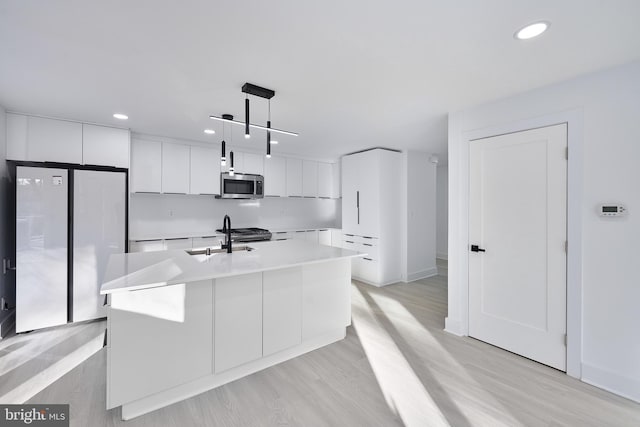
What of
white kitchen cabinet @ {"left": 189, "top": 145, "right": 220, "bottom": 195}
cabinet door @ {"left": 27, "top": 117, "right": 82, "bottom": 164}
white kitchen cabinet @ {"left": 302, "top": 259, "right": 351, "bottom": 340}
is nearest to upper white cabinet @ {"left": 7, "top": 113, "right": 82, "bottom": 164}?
cabinet door @ {"left": 27, "top": 117, "right": 82, "bottom": 164}

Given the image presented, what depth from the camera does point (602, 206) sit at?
7.05ft

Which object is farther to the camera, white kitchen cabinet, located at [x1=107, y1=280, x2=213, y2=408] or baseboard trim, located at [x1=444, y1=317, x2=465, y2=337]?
baseboard trim, located at [x1=444, y1=317, x2=465, y2=337]

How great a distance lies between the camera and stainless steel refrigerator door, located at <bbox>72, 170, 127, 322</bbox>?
3.25m

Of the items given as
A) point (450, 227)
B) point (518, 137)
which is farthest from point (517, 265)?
point (518, 137)

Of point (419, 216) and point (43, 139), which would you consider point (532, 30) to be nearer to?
point (419, 216)

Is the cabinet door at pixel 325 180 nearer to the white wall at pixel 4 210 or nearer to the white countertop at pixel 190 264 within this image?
the white countertop at pixel 190 264

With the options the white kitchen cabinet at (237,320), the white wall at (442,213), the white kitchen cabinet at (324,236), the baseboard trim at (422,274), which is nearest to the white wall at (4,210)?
the white kitchen cabinet at (237,320)

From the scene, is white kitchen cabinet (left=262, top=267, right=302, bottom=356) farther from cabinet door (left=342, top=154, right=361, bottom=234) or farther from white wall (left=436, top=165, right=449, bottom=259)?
white wall (left=436, top=165, right=449, bottom=259)

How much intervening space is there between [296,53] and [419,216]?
13.6 ft

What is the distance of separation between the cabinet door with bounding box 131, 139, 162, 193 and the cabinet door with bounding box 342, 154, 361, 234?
10.4 feet

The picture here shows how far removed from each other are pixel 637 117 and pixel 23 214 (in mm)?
5728

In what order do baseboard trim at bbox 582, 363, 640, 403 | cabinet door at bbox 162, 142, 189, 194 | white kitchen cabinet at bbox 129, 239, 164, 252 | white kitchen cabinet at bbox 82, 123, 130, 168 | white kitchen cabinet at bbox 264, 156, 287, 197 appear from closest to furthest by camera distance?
1. baseboard trim at bbox 582, 363, 640, 403
2. white kitchen cabinet at bbox 82, 123, 130, 168
3. white kitchen cabinet at bbox 129, 239, 164, 252
4. cabinet door at bbox 162, 142, 189, 194
5. white kitchen cabinet at bbox 264, 156, 287, 197

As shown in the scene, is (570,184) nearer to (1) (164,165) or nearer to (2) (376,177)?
(2) (376,177)

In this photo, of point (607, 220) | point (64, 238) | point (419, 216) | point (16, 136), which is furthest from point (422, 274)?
point (16, 136)
